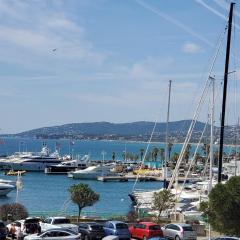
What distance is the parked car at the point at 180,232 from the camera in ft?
141

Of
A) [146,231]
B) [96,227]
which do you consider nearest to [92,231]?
[96,227]

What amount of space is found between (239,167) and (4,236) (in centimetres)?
7253

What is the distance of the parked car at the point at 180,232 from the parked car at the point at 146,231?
1.19 metres

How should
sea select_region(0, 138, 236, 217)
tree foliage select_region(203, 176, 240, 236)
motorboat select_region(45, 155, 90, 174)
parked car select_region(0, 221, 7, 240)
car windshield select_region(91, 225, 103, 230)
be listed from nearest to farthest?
tree foliage select_region(203, 176, 240, 236)
parked car select_region(0, 221, 7, 240)
car windshield select_region(91, 225, 103, 230)
sea select_region(0, 138, 236, 217)
motorboat select_region(45, 155, 90, 174)

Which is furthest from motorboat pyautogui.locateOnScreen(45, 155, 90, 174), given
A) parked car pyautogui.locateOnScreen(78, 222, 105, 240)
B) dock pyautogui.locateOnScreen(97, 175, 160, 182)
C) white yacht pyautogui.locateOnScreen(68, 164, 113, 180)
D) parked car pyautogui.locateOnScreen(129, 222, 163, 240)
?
parked car pyautogui.locateOnScreen(78, 222, 105, 240)

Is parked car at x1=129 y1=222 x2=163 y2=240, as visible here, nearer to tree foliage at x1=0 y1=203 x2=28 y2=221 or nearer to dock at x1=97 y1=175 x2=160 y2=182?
tree foliage at x1=0 y1=203 x2=28 y2=221

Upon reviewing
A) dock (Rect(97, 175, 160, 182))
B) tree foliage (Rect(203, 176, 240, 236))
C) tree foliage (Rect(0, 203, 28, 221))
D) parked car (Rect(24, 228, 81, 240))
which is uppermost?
tree foliage (Rect(203, 176, 240, 236))

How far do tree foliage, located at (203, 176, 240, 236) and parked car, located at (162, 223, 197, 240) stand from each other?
32.1ft

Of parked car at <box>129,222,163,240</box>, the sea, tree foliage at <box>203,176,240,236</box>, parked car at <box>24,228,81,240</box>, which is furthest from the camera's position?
the sea

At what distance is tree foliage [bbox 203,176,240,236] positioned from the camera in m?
32.4

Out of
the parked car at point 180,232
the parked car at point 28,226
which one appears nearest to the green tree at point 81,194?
the parked car at point 180,232

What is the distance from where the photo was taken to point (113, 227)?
4159 cm

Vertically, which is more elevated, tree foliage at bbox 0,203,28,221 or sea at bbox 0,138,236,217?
tree foliage at bbox 0,203,28,221

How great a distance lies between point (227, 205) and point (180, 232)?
11477 millimetres
